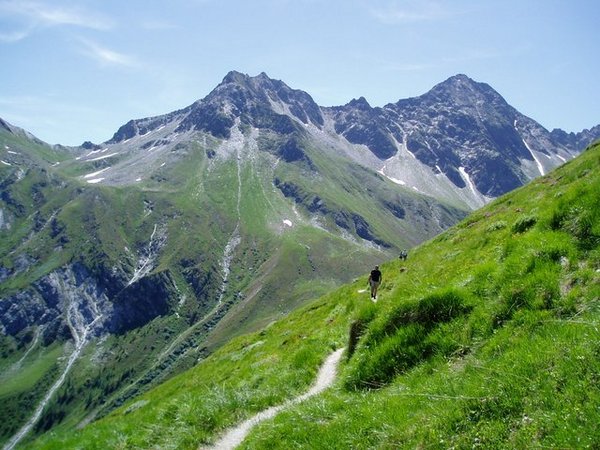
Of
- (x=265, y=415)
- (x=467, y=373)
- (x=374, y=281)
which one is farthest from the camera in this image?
(x=374, y=281)

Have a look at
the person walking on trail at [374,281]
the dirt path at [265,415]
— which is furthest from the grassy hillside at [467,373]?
the person walking on trail at [374,281]

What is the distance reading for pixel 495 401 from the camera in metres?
7.44

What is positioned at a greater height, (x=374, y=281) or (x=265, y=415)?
(x=374, y=281)

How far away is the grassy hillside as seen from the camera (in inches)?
274

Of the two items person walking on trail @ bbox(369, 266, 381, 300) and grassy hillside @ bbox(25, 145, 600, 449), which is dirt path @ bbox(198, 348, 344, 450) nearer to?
grassy hillside @ bbox(25, 145, 600, 449)

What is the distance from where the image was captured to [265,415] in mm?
13312

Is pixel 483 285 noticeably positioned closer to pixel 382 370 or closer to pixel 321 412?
pixel 382 370

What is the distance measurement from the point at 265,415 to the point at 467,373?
6.83 metres

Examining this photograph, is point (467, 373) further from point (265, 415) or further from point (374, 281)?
point (374, 281)

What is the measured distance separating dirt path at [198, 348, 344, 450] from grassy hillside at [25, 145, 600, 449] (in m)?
0.37

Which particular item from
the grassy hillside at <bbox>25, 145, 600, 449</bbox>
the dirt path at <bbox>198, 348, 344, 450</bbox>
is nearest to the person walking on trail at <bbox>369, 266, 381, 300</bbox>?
the dirt path at <bbox>198, 348, 344, 450</bbox>

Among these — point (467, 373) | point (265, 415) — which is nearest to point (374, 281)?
point (265, 415)

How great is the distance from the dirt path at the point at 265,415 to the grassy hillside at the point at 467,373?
0.37 m

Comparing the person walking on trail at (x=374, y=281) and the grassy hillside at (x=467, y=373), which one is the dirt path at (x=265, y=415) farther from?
the person walking on trail at (x=374, y=281)
